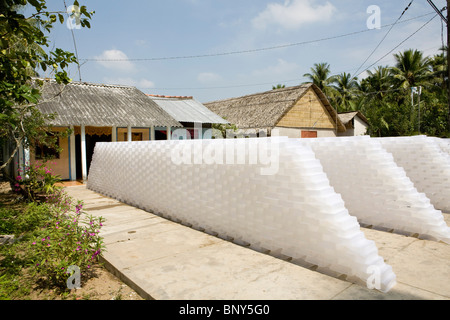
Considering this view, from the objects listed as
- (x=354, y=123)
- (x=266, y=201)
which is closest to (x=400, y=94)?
(x=354, y=123)

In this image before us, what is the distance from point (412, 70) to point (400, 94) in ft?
11.3

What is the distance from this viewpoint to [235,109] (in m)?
24.9

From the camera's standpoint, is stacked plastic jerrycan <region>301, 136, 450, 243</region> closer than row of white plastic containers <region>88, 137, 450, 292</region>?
No

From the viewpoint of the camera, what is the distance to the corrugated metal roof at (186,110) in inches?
628

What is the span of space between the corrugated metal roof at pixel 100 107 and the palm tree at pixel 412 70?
31.8m

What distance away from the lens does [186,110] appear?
676 inches

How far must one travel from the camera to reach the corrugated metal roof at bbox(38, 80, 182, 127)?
1195 centimetres

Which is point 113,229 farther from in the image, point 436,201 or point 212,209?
point 436,201

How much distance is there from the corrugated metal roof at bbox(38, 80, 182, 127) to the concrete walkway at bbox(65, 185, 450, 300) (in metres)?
8.72

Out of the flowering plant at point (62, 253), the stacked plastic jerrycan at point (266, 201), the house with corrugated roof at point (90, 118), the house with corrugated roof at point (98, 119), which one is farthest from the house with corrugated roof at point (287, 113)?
the flowering plant at point (62, 253)

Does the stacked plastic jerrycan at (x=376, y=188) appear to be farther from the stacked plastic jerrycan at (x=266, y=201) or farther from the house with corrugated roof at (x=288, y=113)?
the house with corrugated roof at (x=288, y=113)

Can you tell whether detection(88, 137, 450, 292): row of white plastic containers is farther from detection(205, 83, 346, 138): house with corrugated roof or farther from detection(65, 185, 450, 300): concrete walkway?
detection(205, 83, 346, 138): house with corrugated roof

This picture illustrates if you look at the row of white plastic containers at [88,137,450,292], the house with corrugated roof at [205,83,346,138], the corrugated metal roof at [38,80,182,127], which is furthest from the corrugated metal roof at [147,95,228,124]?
the row of white plastic containers at [88,137,450,292]
